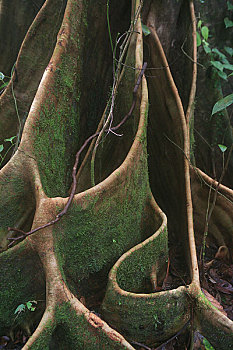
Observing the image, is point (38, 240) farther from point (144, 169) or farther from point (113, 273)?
point (144, 169)

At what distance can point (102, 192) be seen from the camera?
245cm

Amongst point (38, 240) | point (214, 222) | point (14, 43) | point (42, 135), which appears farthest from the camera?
point (14, 43)

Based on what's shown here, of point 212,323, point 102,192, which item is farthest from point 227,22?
point 212,323

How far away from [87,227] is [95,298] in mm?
620

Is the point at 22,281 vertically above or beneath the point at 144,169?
beneath

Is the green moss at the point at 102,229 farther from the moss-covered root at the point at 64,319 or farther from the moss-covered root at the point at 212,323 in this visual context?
the moss-covered root at the point at 212,323

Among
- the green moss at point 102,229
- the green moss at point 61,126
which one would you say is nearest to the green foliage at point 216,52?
the green moss at point 61,126

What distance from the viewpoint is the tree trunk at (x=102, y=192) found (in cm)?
229

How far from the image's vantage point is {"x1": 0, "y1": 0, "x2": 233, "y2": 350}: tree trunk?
7.50 ft

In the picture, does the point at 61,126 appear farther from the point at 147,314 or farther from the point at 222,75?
the point at 222,75

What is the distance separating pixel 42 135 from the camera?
9.02 feet

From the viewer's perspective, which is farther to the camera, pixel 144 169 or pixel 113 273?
pixel 144 169

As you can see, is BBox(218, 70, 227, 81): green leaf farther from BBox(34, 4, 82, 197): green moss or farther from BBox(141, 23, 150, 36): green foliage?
BBox(34, 4, 82, 197): green moss

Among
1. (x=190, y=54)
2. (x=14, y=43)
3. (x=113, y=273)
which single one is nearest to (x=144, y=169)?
(x=113, y=273)
